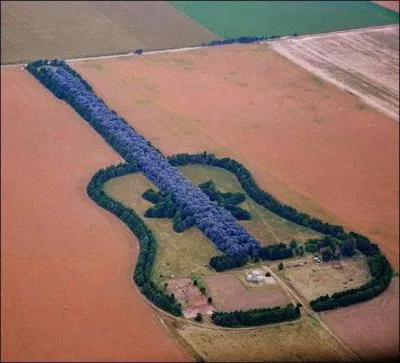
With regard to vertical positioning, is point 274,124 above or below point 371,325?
above

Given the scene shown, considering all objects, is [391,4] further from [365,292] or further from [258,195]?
[365,292]

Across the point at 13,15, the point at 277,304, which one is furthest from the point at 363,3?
the point at 277,304

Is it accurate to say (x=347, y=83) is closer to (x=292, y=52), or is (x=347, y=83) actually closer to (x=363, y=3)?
(x=292, y=52)

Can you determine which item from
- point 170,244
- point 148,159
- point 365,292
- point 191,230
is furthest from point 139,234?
point 365,292

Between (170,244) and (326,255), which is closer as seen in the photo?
(326,255)

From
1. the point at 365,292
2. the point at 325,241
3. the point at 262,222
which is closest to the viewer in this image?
the point at 365,292

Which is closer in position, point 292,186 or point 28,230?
point 28,230
